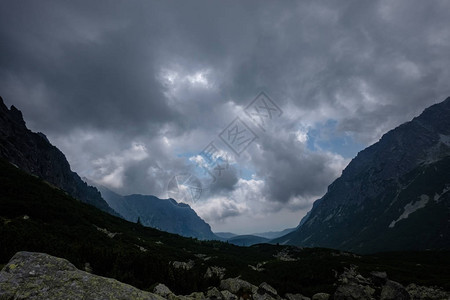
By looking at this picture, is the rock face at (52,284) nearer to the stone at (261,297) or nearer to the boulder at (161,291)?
the boulder at (161,291)

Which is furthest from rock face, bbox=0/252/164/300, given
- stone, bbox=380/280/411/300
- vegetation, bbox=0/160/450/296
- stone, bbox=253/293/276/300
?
stone, bbox=380/280/411/300

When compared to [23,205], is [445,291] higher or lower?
lower

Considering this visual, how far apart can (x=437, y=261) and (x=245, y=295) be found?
8513 cm

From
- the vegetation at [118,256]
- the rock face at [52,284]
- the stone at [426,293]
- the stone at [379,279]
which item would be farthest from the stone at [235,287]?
the stone at [379,279]

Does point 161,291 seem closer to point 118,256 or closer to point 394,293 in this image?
point 118,256

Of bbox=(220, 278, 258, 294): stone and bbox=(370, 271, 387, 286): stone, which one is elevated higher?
bbox=(220, 278, 258, 294): stone

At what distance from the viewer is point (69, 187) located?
192125 mm

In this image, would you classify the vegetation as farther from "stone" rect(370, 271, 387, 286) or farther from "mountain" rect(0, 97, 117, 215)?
"mountain" rect(0, 97, 117, 215)

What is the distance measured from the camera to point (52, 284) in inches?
200

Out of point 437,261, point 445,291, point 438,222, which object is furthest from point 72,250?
point 438,222

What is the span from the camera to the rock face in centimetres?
475

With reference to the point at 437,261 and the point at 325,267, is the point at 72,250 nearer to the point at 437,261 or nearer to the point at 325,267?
the point at 325,267

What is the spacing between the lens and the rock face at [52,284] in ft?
15.6

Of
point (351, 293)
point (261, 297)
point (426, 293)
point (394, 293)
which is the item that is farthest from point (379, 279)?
point (261, 297)
